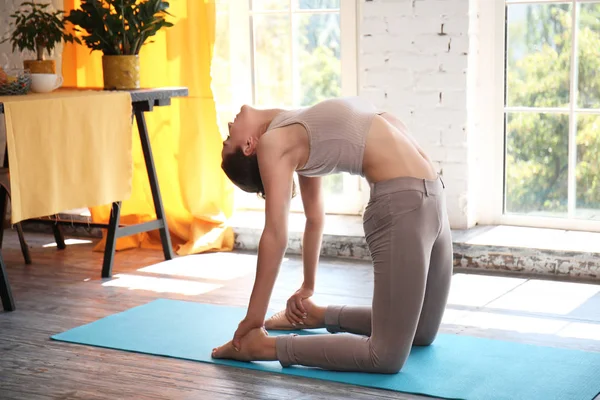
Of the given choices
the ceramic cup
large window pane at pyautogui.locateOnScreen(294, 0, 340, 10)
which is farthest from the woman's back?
large window pane at pyautogui.locateOnScreen(294, 0, 340, 10)

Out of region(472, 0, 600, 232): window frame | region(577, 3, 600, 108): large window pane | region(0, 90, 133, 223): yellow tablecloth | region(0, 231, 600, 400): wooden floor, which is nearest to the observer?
region(0, 231, 600, 400): wooden floor

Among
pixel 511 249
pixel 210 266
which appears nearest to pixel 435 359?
pixel 511 249

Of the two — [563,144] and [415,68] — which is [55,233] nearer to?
[415,68]

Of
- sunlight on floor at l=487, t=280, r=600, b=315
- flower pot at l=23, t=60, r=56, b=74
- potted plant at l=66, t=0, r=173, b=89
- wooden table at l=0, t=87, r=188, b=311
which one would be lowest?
sunlight on floor at l=487, t=280, r=600, b=315

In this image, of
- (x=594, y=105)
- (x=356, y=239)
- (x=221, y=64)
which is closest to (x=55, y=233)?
(x=221, y=64)

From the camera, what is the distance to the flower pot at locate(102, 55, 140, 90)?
13.4 feet

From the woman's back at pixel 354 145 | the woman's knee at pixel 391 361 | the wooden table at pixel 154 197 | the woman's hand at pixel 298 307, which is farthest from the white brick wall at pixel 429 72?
the woman's knee at pixel 391 361

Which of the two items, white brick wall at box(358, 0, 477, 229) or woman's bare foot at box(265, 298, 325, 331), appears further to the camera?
white brick wall at box(358, 0, 477, 229)

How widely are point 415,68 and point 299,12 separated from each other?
745mm

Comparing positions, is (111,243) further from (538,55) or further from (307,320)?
(538,55)

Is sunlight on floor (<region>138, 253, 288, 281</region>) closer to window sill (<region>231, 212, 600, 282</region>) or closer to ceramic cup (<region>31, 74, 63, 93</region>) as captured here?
window sill (<region>231, 212, 600, 282</region>)

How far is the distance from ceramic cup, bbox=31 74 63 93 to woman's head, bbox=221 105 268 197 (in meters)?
1.46

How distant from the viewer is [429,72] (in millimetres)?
4152

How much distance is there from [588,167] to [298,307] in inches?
68.0
